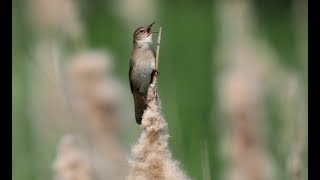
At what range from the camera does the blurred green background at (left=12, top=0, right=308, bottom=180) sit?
1796mm

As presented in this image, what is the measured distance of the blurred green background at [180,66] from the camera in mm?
1796

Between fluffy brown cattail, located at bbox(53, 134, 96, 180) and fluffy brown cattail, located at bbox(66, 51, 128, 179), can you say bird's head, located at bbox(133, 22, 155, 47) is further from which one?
fluffy brown cattail, located at bbox(53, 134, 96, 180)

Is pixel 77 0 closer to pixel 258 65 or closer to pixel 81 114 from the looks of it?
pixel 81 114

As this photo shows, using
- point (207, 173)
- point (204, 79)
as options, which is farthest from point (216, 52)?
point (207, 173)

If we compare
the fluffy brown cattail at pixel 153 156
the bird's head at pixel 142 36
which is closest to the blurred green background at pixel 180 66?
the bird's head at pixel 142 36

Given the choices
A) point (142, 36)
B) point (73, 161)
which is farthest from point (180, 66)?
point (73, 161)

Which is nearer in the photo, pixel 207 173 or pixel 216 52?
pixel 207 173

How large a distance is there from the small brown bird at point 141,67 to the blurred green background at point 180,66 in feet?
0.12

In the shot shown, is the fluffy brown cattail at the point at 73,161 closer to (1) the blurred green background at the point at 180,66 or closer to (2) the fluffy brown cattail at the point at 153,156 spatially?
(1) the blurred green background at the point at 180,66

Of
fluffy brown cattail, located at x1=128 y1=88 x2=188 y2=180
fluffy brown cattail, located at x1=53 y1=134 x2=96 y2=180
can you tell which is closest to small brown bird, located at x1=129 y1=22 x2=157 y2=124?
fluffy brown cattail, located at x1=53 y1=134 x2=96 y2=180

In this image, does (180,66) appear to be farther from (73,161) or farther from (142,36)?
(73,161)

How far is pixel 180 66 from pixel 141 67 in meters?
0.15

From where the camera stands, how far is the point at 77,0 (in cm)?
180

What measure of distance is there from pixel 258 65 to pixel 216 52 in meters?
0.12
